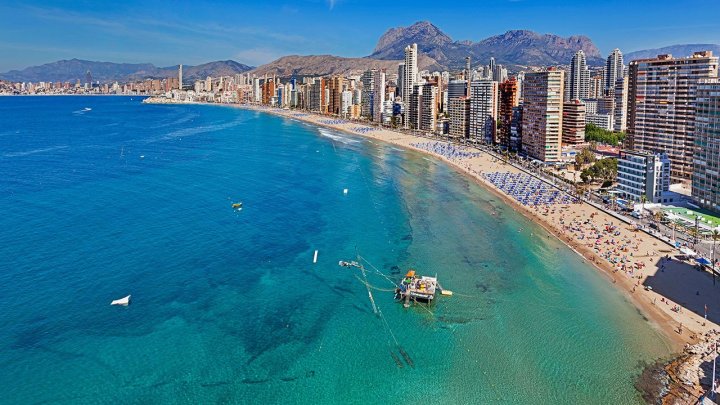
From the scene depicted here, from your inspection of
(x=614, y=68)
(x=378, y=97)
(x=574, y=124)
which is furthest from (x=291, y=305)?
(x=614, y=68)

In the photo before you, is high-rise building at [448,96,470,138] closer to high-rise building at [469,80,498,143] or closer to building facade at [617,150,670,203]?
high-rise building at [469,80,498,143]

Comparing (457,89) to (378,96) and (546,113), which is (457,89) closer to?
(546,113)

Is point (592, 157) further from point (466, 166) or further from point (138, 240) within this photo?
point (138, 240)

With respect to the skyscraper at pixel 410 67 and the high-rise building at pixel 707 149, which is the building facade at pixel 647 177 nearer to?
the high-rise building at pixel 707 149

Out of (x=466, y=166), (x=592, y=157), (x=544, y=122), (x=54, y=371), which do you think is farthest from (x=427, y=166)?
(x=54, y=371)

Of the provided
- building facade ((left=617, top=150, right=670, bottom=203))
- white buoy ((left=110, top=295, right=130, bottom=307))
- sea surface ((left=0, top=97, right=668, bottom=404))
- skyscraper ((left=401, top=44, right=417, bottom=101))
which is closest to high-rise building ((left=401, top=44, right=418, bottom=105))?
skyscraper ((left=401, top=44, right=417, bottom=101))

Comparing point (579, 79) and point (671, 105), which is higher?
point (579, 79)

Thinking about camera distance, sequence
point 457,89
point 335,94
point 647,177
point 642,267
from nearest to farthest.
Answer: point 642,267 → point 647,177 → point 457,89 → point 335,94
